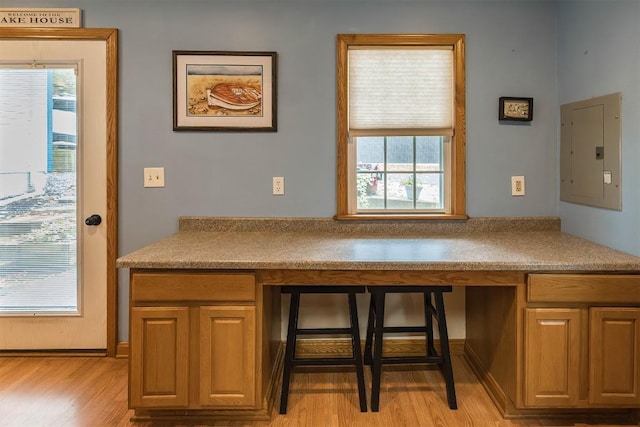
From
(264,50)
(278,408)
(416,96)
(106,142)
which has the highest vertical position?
(264,50)

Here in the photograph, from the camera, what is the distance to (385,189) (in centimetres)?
273

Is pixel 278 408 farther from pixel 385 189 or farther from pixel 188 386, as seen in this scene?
pixel 385 189

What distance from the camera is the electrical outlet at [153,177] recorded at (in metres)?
2.65

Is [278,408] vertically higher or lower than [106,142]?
lower

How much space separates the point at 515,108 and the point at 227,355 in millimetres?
2119

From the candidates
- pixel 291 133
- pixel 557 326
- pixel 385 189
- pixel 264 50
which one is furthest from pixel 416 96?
pixel 557 326

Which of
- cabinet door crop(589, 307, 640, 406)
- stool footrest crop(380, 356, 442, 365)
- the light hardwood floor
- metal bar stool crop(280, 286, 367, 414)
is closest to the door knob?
the light hardwood floor

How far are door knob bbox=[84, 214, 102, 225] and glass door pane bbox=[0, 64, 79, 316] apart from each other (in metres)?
0.10

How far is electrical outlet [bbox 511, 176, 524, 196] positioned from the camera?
2.66 meters

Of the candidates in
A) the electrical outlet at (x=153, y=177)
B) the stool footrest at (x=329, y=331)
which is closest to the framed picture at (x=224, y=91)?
the electrical outlet at (x=153, y=177)

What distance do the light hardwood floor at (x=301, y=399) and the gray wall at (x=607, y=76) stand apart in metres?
0.91

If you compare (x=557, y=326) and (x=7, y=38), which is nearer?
(x=557, y=326)

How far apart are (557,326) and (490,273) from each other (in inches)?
14.1

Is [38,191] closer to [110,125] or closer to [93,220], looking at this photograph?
[93,220]
